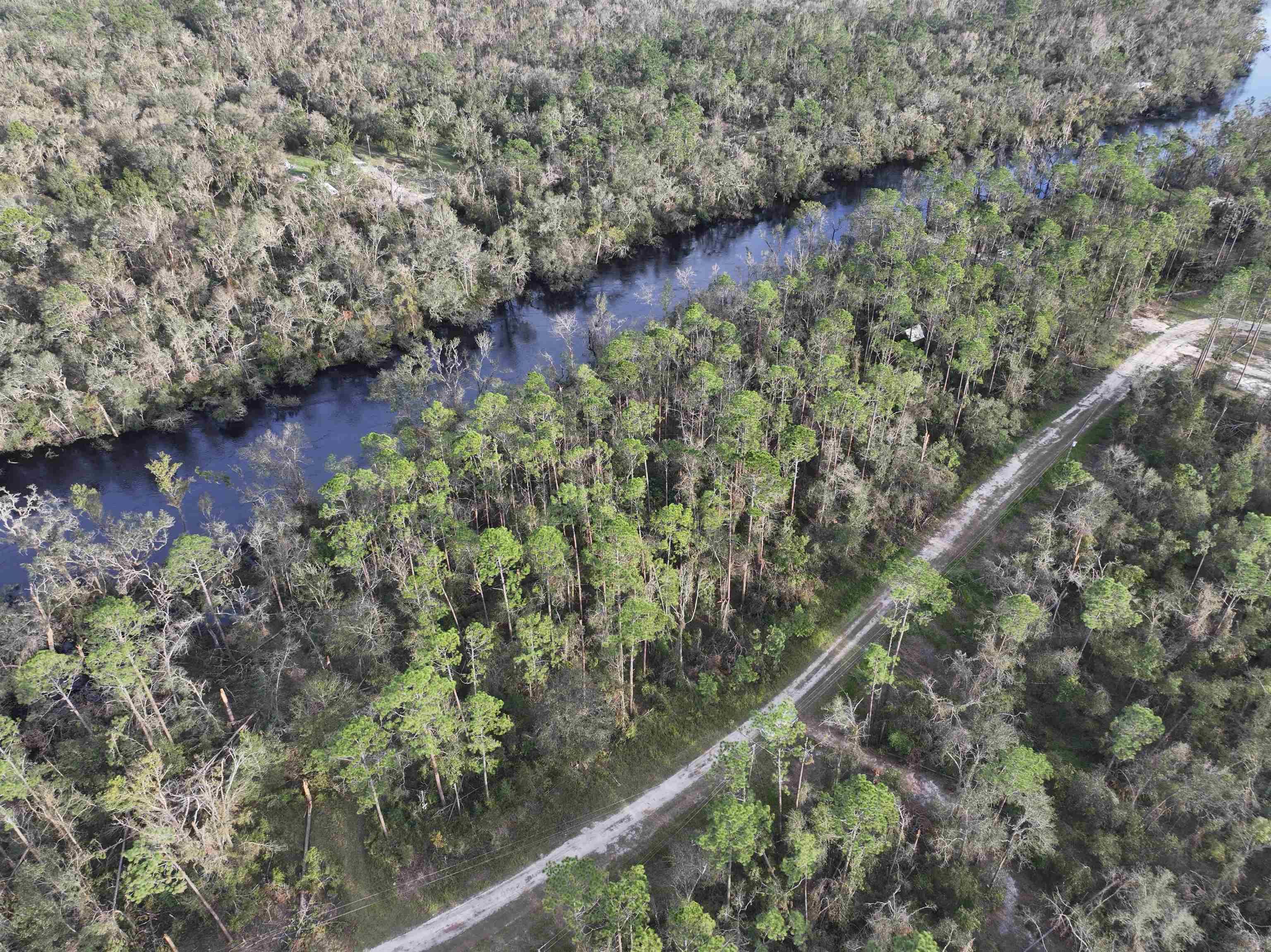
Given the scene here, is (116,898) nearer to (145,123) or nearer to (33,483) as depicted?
(33,483)

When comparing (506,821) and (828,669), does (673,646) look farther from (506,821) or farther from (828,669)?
(506,821)

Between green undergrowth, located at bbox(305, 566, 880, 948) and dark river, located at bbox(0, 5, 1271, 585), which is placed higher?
dark river, located at bbox(0, 5, 1271, 585)

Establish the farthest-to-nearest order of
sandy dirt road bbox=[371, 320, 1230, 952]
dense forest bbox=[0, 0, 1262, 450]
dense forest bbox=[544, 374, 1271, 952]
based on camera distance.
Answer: dense forest bbox=[0, 0, 1262, 450] → sandy dirt road bbox=[371, 320, 1230, 952] → dense forest bbox=[544, 374, 1271, 952]

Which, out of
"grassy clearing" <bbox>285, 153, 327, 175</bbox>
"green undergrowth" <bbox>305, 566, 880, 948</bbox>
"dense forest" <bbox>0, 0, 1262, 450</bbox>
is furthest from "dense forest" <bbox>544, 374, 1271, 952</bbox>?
"grassy clearing" <bbox>285, 153, 327, 175</bbox>

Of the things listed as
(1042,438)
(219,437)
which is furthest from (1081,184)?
(219,437)

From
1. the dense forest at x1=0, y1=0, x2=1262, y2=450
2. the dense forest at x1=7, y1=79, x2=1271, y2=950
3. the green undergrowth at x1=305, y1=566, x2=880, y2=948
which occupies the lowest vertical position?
the green undergrowth at x1=305, y1=566, x2=880, y2=948

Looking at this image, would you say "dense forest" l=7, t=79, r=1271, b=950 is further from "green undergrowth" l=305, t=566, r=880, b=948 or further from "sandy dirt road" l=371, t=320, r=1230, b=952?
"sandy dirt road" l=371, t=320, r=1230, b=952

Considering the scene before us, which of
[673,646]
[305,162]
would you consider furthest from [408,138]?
[673,646]
